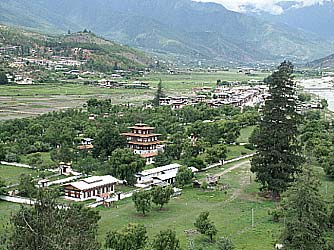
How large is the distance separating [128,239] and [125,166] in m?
13.7

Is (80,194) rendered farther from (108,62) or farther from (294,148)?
(108,62)

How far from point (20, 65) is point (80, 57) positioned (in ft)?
90.3

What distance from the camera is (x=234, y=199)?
110 ft

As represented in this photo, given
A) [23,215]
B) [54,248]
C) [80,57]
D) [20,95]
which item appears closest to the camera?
[54,248]

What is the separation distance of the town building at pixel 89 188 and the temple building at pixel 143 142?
10140 millimetres

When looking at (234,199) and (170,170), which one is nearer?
(234,199)

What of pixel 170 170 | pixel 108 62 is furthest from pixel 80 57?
pixel 170 170

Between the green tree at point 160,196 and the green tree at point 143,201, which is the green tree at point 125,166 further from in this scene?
the green tree at point 143,201

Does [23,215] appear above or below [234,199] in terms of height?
above

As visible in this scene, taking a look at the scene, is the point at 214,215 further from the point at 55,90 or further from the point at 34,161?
the point at 55,90

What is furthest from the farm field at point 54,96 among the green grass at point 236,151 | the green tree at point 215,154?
the green tree at point 215,154

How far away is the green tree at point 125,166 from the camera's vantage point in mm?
36812

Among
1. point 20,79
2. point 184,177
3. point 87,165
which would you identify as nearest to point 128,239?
point 184,177

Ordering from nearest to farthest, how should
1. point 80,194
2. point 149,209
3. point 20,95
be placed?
point 149,209 → point 80,194 → point 20,95
